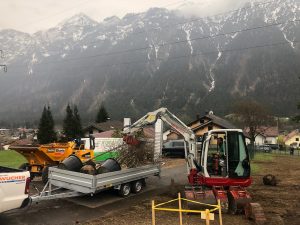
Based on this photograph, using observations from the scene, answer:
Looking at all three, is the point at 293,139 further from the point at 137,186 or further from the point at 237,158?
the point at 237,158

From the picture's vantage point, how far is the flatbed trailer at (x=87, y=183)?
13.1m

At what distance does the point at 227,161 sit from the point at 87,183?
5081 mm

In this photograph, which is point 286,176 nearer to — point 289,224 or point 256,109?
point 289,224

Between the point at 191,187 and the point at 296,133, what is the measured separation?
13347 centimetres

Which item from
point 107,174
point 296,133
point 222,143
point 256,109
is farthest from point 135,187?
point 296,133

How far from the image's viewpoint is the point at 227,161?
14.0 meters

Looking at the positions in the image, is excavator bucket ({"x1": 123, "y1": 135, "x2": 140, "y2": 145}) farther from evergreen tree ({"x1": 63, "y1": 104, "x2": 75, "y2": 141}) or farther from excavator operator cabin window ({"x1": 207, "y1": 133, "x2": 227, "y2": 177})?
evergreen tree ({"x1": 63, "y1": 104, "x2": 75, "y2": 141})

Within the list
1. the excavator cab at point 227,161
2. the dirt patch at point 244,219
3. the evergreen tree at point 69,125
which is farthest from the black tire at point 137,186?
the evergreen tree at point 69,125

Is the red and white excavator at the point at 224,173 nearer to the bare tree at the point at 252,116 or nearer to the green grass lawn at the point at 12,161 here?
the green grass lawn at the point at 12,161

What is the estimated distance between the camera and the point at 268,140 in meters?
121

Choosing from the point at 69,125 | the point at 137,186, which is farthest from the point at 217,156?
the point at 69,125

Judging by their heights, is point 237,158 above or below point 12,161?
above

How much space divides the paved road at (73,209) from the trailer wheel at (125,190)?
0.20 metres

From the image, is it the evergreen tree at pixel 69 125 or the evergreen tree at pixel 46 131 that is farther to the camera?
the evergreen tree at pixel 69 125
